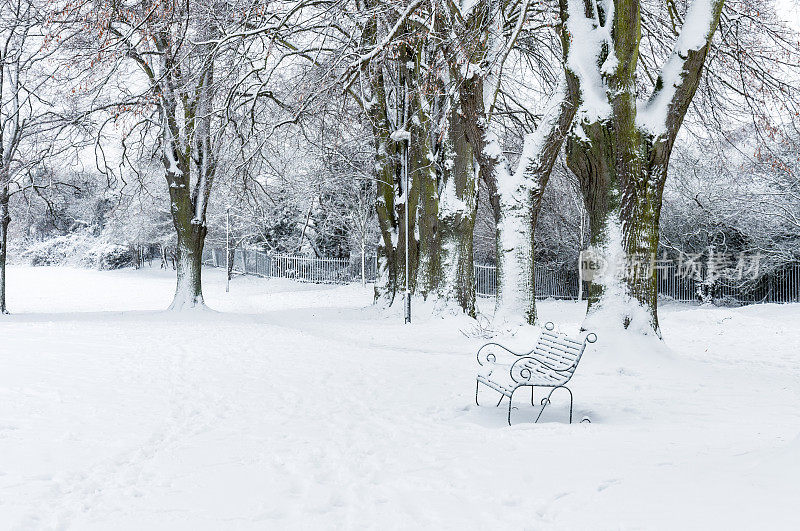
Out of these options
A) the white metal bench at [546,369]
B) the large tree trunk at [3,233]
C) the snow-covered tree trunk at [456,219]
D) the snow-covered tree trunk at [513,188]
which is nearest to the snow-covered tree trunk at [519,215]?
the snow-covered tree trunk at [513,188]

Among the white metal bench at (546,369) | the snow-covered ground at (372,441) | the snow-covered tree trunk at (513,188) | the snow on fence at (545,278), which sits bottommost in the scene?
the snow-covered ground at (372,441)

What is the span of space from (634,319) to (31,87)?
15996mm

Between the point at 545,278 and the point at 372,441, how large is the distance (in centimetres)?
2502

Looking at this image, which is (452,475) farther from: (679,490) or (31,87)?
(31,87)

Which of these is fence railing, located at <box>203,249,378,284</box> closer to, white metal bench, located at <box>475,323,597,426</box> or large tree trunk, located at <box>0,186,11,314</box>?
large tree trunk, located at <box>0,186,11,314</box>

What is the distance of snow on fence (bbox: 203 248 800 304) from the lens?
23344mm

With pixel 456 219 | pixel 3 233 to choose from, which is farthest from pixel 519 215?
pixel 3 233

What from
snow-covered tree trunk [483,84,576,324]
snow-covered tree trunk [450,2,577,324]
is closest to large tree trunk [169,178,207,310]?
snow-covered tree trunk [450,2,577,324]

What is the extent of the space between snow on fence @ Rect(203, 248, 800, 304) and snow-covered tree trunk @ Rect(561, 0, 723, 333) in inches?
656

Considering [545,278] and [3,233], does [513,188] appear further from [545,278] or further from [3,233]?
[545,278]

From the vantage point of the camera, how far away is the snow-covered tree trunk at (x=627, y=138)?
862 cm

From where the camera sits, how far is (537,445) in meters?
4.82

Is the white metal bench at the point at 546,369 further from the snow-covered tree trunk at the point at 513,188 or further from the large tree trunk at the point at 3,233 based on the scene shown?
the large tree trunk at the point at 3,233

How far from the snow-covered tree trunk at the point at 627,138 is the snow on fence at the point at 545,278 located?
16.7 meters
